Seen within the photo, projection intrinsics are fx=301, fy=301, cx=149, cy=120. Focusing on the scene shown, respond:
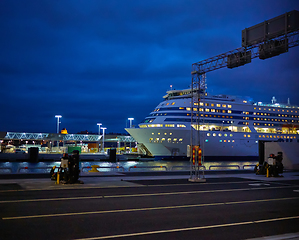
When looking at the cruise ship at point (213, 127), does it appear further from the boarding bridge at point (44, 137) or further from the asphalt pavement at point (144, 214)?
the asphalt pavement at point (144, 214)

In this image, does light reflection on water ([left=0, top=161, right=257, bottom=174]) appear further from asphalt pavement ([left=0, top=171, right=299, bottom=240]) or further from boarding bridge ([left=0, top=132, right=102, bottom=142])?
boarding bridge ([left=0, top=132, right=102, bottom=142])

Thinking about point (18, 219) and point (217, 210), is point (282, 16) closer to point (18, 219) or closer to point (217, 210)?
point (217, 210)

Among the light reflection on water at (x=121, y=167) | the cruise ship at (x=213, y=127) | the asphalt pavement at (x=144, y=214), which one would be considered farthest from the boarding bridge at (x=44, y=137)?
the asphalt pavement at (x=144, y=214)

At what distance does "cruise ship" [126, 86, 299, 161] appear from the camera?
61.2 meters

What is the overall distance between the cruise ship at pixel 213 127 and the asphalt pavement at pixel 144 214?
145ft

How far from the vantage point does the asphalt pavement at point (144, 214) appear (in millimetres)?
7348

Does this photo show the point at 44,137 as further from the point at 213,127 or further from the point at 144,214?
the point at 144,214

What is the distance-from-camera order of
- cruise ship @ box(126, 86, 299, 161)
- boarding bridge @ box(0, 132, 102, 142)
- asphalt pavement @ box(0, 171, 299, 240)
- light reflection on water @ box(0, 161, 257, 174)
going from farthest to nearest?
boarding bridge @ box(0, 132, 102, 142)
cruise ship @ box(126, 86, 299, 161)
light reflection on water @ box(0, 161, 257, 174)
asphalt pavement @ box(0, 171, 299, 240)

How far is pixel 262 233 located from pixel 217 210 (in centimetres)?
296

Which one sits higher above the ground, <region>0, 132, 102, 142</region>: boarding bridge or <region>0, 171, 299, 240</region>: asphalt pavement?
<region>0, 132, 102, 142</region>: boarding bridge

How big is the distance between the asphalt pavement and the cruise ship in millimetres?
44247

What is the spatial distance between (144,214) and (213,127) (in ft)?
191

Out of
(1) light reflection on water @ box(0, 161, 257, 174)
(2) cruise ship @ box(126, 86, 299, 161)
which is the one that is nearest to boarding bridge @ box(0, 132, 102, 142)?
(2) cruise ship @ box(126, 86, 299, 161)

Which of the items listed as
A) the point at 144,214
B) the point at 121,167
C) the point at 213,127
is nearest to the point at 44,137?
the point at 213,127
